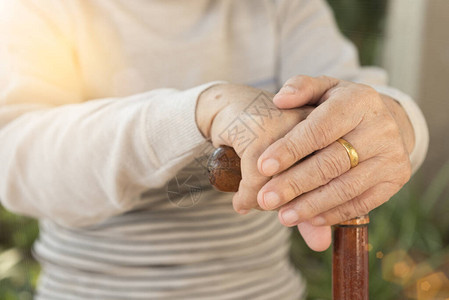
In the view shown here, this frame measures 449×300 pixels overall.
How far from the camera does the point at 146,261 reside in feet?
2.13

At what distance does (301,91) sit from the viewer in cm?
44

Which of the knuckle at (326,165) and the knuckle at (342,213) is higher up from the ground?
Result: the knuckle at (326,165)

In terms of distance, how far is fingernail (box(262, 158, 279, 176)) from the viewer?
0.39m

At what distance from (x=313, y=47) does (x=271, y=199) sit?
399 millimetres

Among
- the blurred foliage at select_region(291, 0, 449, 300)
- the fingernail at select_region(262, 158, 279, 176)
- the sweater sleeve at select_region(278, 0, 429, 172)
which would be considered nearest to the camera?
the fingernail at select_region(262, 158, 279, 176)

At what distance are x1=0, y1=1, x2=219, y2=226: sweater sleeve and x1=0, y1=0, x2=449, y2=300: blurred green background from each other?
0.56 metres

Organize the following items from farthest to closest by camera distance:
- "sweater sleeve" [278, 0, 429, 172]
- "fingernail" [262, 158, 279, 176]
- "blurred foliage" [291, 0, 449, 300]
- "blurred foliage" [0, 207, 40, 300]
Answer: "blurred foliage" [0, 207, 40, 300]
"blurred foliage" [291, 0, 449, 300]
"sweater sleeve" [278, 0, 429, 172]
"fingernail" [262, 158, 279, 176]

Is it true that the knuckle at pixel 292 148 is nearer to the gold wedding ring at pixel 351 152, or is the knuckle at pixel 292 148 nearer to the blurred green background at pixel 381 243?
the gold wedding ring at pixel 351 152

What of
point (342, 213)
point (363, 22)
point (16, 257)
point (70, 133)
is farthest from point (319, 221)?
point (16, 257)

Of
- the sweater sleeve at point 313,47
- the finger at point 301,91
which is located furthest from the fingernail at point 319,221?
the sweater sleeve at point 313,47

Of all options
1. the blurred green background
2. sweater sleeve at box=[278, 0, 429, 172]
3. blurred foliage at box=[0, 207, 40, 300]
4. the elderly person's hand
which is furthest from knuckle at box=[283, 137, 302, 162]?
blurred foliage at box=[0, 207, 40, 300]

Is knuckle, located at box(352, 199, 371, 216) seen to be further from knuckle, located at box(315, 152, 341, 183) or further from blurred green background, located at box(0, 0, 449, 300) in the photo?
blurred green background, located at box(0, 0, 449, 300)

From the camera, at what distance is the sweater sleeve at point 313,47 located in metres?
0.70

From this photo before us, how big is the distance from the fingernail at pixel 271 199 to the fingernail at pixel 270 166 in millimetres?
20
